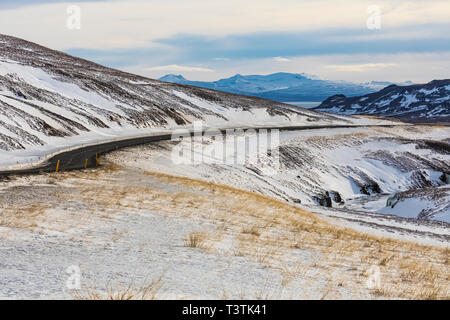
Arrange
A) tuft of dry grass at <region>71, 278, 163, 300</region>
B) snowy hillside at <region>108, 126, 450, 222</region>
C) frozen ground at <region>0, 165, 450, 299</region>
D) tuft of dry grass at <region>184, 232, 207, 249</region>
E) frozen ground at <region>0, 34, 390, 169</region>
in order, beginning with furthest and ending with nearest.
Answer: frozen ground at <region>0, 34, 390, 169</region> → snowy hillside at <region>108, 126, 450, 222</region> → tuft of dry grass at <region>184, 232, 207, 249</region> → frozen ground at <region>0, 165, 450, 299</region> → tuft of dry grass at <region>71, 278, 163, 300</region>

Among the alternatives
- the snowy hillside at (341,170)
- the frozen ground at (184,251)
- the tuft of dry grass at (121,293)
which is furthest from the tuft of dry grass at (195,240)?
the snowy hillside at (341,170)

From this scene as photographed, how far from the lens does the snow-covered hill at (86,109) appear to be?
47281 mm

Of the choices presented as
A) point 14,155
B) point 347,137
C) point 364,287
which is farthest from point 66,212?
point 347,137

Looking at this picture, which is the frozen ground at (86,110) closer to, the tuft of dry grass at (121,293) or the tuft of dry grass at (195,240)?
the tuft of dry grass at (195,240)

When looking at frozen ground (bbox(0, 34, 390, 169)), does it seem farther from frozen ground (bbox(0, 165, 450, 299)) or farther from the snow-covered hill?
frozen ground (bbox(0, 165, 450, 299))

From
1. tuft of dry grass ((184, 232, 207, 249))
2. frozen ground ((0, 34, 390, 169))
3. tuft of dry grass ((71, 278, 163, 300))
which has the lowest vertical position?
tuft of dry grass ((184, 232, 207, 249))

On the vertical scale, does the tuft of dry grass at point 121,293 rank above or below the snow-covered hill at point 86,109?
below

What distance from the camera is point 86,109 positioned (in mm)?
Result: 71938

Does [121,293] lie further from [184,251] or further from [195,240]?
[195,240]

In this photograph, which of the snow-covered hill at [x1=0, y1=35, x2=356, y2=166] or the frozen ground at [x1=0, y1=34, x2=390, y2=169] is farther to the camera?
the snow-covered hill at [x1=0, y1=35, x2=356, y2=166]

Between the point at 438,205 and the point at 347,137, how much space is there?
43.8 metres

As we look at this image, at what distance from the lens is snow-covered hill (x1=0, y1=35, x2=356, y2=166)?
1861 inches

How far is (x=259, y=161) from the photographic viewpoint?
52.7 m

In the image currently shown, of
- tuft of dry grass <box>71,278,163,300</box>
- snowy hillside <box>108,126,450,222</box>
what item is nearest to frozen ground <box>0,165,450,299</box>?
tuft of dry grass <box>71,278,163,300</box>
